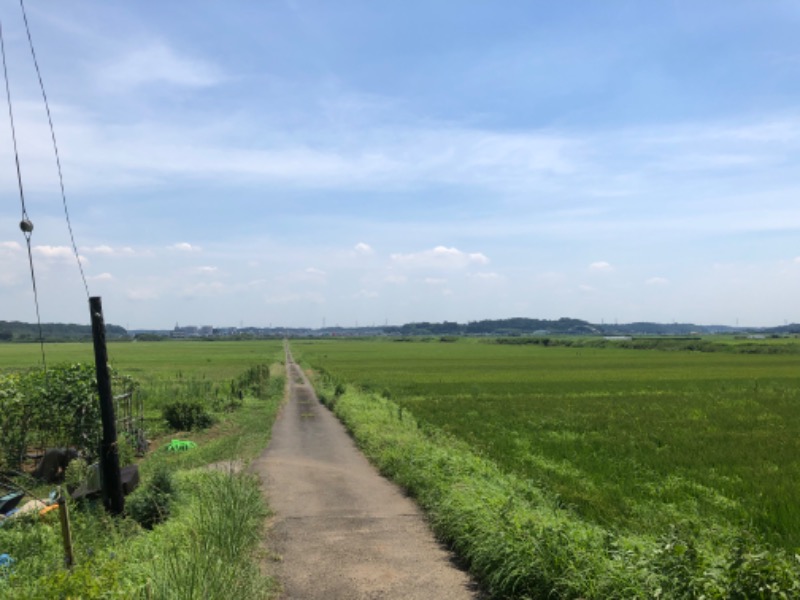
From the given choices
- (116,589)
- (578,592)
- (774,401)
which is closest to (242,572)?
(116,589)

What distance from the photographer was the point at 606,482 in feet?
41.8

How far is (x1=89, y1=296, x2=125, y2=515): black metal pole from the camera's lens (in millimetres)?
7355

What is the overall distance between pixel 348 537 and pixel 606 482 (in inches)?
257

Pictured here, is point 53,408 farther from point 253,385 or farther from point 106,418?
point 253,385

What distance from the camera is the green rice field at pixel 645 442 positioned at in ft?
34.4

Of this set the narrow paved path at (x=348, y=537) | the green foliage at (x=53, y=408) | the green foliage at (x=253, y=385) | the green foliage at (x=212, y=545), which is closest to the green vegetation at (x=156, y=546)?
the green foliage at (x=212, y=545)

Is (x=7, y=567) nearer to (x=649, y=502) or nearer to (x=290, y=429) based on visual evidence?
(x=649, y=502)

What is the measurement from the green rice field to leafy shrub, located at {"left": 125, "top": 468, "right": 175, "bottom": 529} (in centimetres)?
705

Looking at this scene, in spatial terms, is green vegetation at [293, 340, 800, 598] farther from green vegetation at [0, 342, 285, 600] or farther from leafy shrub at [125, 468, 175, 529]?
leafy shrub at [125, 468, 175, 529]

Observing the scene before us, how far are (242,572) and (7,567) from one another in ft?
9.05

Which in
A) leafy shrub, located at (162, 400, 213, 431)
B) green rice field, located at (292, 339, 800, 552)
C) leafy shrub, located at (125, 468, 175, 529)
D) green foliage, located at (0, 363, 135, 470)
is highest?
green foliage, located at (0, 363, 135, 470)

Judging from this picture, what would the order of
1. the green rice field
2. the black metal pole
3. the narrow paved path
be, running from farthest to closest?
the green rice field
the black metal pole
the narrow paved path

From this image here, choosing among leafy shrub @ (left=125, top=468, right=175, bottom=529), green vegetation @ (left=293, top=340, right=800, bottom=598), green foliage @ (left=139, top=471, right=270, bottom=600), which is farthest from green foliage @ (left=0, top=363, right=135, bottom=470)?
green vegetation @ (left=293, top=340, right=800, bottom=598)

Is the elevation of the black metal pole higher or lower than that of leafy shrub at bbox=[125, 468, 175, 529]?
higher
